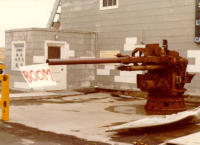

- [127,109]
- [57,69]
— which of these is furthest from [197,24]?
[57,69]

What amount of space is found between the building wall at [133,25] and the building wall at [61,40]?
54 cm

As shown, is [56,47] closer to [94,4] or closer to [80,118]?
[94,4]

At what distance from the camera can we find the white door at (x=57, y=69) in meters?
16.2

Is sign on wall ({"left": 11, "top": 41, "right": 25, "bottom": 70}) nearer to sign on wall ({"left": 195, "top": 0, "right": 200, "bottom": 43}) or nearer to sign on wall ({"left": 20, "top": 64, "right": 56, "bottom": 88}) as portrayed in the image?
sign on wall ({"left": 195, "top": 0, "right": 200, "bottom": 43})

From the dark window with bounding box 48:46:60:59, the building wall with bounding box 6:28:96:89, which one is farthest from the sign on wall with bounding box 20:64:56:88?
the dark window with bounding box 48:46:60:59

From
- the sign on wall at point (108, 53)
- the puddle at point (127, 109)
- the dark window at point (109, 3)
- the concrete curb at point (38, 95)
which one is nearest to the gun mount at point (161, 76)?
the puddle at point (127, 109)

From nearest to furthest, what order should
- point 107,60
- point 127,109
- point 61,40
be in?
1. point 107,60
2. point 127,109
3. point 61,40

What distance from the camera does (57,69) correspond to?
16.3 metres

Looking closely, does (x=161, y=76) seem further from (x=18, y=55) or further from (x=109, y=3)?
(x=18, y=55)

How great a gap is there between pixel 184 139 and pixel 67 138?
7.01ft

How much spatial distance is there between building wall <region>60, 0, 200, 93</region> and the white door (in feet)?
5.92

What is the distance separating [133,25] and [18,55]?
205 inches

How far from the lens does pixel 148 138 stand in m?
6.90

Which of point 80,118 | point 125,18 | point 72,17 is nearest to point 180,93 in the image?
point 80,118
